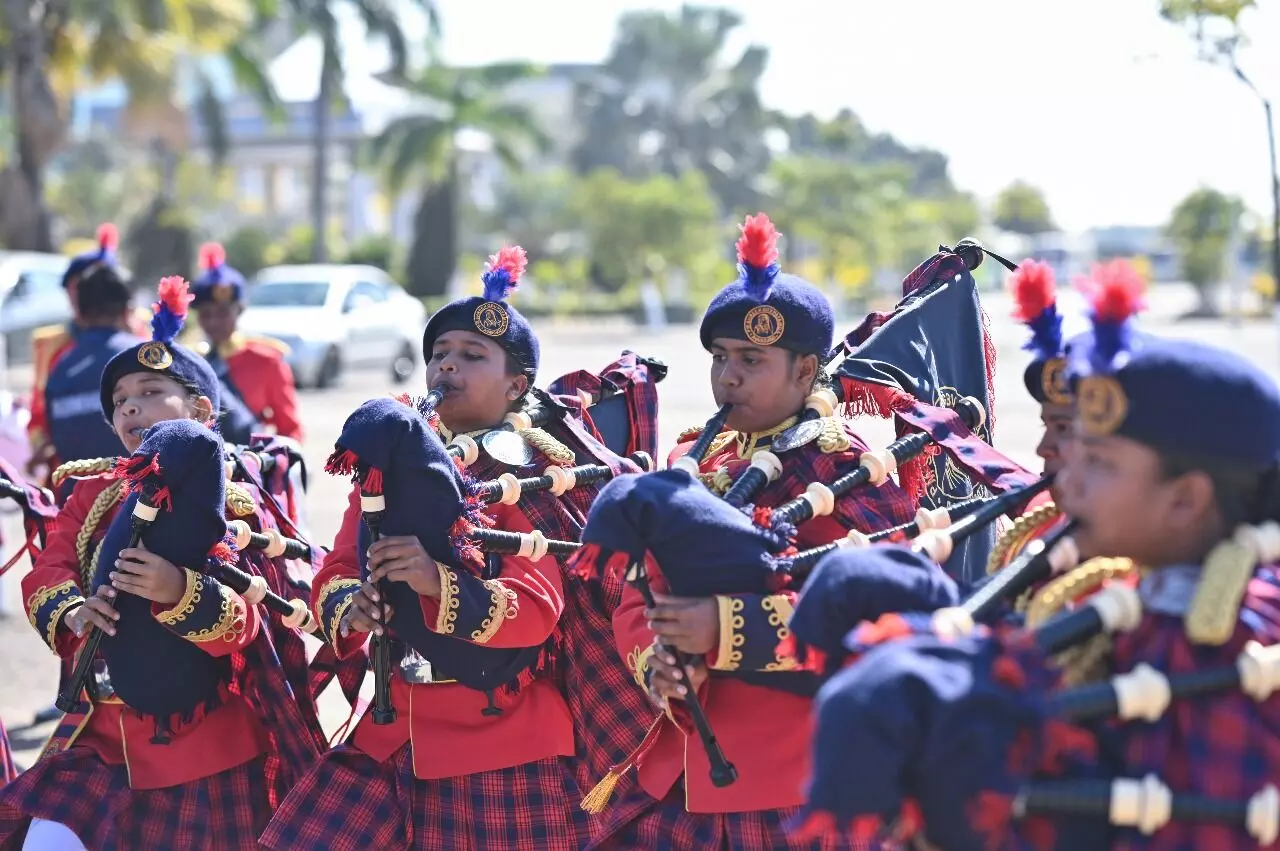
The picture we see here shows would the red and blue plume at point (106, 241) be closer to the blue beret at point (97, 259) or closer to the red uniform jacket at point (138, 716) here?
the blue beret at point (97, 259)

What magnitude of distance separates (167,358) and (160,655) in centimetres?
85

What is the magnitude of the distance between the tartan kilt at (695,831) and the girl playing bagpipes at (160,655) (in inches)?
43.0

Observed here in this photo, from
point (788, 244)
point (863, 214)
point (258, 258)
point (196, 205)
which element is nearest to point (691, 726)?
point (258, 258)

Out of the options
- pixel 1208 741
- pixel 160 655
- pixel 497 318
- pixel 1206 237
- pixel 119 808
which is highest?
pixel 1206 237

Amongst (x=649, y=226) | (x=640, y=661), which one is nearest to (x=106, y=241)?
(x=640, y=661)

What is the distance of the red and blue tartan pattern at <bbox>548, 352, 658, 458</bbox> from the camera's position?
4.88 metres

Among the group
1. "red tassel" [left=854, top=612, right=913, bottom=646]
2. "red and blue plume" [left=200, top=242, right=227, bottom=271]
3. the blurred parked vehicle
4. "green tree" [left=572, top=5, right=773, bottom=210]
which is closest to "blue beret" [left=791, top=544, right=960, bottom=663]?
"red tassel" [left=854, top=612, right=913, bottom=646]

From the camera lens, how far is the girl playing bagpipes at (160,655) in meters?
4.03

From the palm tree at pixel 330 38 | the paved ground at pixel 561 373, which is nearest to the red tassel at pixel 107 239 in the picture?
the paved ground at pixel 561 373

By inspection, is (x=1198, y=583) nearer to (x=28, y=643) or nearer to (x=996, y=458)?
(x=996, y=458)

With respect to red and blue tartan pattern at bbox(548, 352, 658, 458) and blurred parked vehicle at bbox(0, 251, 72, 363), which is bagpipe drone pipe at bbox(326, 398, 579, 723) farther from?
blurred parked vehicle at bbox(0, 251, 72, 363)

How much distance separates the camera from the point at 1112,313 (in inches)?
92.8

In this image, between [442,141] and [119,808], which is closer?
[119,808]

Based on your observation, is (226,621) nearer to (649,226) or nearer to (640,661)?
(640,661)
